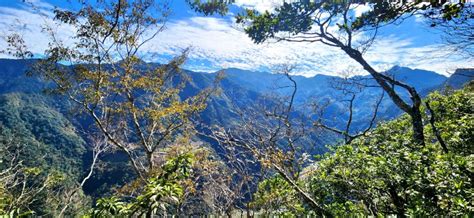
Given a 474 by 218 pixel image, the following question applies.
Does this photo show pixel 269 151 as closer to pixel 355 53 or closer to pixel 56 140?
pixel 355 53

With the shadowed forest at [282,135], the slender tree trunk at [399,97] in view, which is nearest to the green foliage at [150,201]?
the shadowed forest at [282,135]

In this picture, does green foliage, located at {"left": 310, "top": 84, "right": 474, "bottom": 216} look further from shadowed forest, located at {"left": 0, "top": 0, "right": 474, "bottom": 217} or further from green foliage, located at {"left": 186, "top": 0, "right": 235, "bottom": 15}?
green foliage, located at {"left": 186, "top": 0, "right": 235, "bottom": 15}

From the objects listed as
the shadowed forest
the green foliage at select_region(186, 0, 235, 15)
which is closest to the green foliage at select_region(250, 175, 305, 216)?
the shadowed forest

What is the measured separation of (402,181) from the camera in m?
4.80

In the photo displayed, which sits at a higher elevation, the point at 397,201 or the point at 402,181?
the point at 402,181

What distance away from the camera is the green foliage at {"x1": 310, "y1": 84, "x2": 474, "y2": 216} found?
4.19 metres

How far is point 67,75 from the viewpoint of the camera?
12133 millimetres

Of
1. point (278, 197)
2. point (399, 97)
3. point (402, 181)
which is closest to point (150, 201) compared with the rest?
point (402, 181)

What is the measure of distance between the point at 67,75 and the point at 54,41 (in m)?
1.20

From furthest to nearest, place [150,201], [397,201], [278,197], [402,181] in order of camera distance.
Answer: [278,197] < [397,201] < [402,181] < [150,201]

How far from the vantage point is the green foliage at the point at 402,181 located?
4.19 meters

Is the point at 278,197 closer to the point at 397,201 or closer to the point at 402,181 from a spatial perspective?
the point at 397,201

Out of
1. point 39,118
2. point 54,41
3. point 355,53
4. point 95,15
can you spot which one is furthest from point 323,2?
point 39,118

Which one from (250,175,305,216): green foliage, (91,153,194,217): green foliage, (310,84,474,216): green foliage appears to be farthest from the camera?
(250,175,305,216): green foliage
